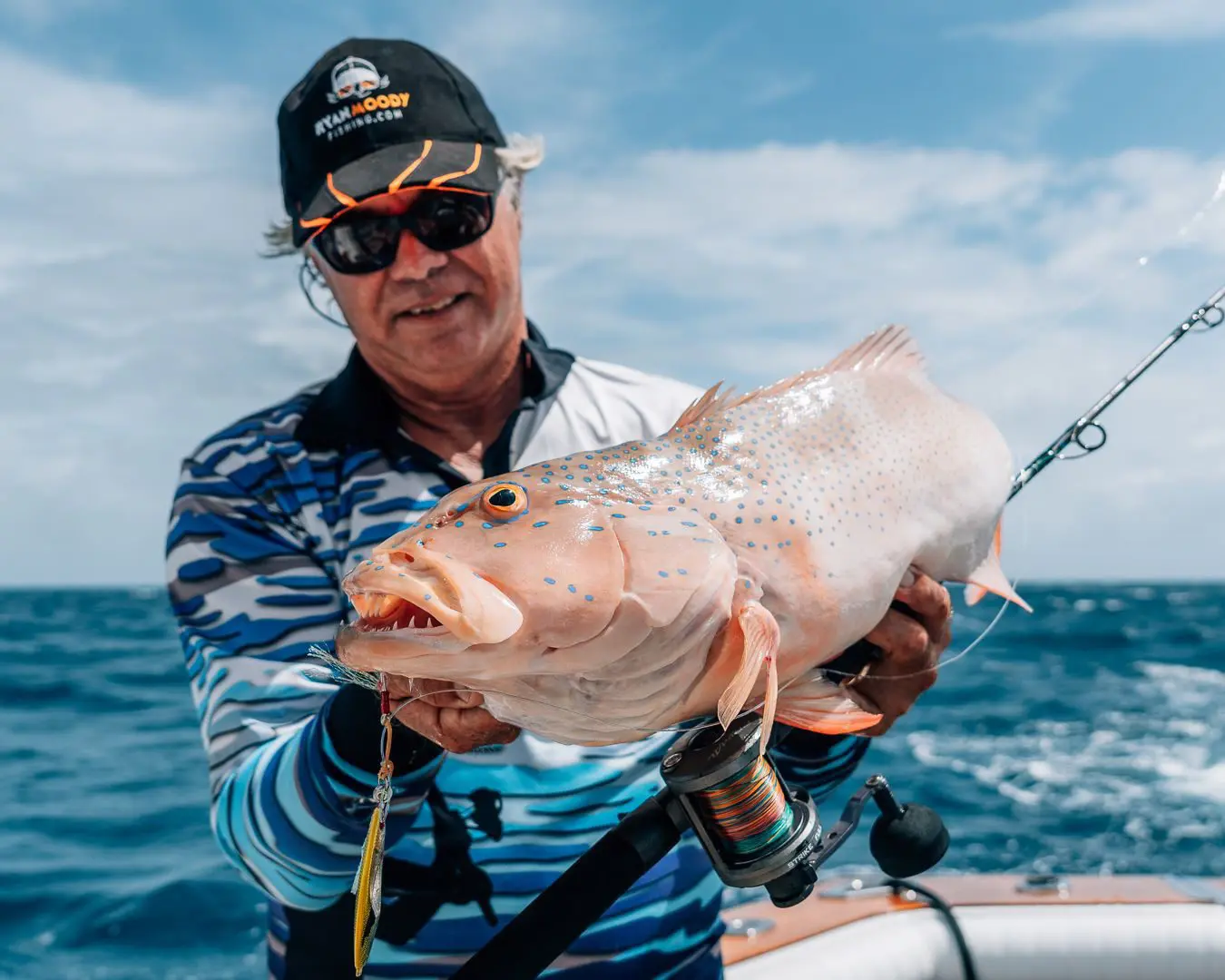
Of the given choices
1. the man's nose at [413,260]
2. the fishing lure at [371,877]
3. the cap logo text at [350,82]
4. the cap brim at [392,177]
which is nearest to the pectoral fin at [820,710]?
the fishing lure at [371,877]

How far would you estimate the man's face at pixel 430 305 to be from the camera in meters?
2.58

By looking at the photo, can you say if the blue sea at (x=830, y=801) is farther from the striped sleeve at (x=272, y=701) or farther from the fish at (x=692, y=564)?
the striped sleeve at (x=272, y=701)

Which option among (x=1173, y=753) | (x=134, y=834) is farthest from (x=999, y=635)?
(x=134, y=834)

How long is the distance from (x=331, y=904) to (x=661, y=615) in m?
1.19

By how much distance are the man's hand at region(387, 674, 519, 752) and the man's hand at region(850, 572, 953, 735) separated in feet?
2.53

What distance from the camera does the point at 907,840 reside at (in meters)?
2.42

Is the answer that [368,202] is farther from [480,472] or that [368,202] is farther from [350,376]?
[480,472]

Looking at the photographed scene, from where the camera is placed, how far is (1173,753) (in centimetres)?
1280

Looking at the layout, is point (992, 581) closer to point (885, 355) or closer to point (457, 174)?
point (885, 355)

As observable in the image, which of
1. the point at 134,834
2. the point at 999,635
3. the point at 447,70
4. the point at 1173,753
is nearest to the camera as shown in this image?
the point at 447,70

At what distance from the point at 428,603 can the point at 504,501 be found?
291 mm

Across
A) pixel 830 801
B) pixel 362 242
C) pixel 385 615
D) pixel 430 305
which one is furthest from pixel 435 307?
pixel 830 801

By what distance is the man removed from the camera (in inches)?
91.3

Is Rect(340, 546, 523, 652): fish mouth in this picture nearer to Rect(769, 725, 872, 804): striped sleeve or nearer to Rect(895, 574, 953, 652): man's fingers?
Rect(895, 574, 953, 652): man's fingers
